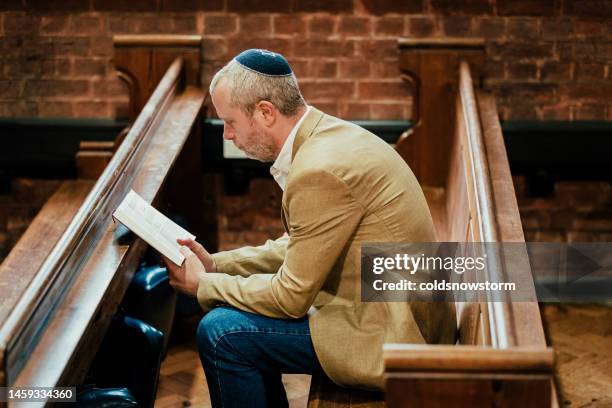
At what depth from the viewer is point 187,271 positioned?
2918 millimetres

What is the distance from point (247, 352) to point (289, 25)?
2.59 metres

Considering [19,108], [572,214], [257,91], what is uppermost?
[257,91]

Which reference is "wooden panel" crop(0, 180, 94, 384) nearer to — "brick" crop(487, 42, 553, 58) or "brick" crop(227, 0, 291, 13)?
"brick" crop(227, 0, 291, 13)

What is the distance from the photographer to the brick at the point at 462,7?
16.2 feet

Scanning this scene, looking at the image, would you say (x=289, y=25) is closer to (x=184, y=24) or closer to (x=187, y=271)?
(x=184, y=24)

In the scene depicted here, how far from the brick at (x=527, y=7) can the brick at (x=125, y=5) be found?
1760 mm

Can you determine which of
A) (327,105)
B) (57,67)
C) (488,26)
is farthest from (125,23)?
(488,26)

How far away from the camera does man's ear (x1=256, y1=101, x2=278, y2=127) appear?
2.79m

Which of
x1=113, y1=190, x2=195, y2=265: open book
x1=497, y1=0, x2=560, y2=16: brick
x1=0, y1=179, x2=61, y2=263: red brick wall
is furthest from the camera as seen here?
x1=0, y1=179, x2=61, y2=263: red brick wall

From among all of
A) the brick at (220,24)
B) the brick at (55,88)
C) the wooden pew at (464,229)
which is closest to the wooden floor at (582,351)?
the wooden pew at (464,229)

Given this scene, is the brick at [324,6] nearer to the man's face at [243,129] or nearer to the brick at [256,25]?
the brick at [256,25]

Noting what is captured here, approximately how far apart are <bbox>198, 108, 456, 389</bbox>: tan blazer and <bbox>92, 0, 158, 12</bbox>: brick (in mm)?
2426

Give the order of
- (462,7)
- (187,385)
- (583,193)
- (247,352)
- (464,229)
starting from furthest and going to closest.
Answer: (583,193) < (462,7) < (187,385) < (464,229) < (247,352)

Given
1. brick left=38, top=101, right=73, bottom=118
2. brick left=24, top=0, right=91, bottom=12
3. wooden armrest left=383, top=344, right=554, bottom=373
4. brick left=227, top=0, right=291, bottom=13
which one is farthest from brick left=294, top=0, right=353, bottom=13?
wooden armrest left=383, top=344, right=554, bottom=373
